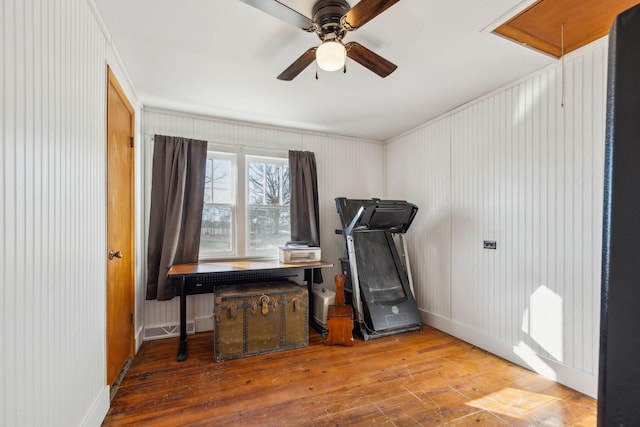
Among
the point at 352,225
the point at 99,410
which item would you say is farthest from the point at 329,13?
the point at 99,410

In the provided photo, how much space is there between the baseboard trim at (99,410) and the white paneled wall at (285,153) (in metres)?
1.30

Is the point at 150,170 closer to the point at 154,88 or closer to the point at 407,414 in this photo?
the point at 154,88

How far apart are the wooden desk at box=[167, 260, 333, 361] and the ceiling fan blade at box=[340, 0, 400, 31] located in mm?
2223

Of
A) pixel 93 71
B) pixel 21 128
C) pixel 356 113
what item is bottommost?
pixel 21 128

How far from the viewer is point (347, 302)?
11.9 feet

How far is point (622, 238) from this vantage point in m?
0.29

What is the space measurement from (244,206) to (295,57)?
6.28ft

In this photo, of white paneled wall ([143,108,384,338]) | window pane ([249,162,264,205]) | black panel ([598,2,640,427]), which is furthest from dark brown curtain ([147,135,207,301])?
black panel ([598,2,640,427])

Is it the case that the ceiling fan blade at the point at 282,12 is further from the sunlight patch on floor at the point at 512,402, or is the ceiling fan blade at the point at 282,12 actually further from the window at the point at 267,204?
the sunlight patch on floor at the point at 512,402

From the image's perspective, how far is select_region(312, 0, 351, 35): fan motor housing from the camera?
1.66 meters

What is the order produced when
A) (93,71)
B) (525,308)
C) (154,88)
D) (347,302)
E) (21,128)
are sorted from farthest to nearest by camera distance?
1. (347,302)
2. (154,88)
3. (525,308)
4. (93,71)
5. (21,128)

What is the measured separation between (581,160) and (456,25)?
1367 mm

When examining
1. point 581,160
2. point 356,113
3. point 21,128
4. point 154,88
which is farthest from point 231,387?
point 581,160

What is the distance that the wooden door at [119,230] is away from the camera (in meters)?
2.14
